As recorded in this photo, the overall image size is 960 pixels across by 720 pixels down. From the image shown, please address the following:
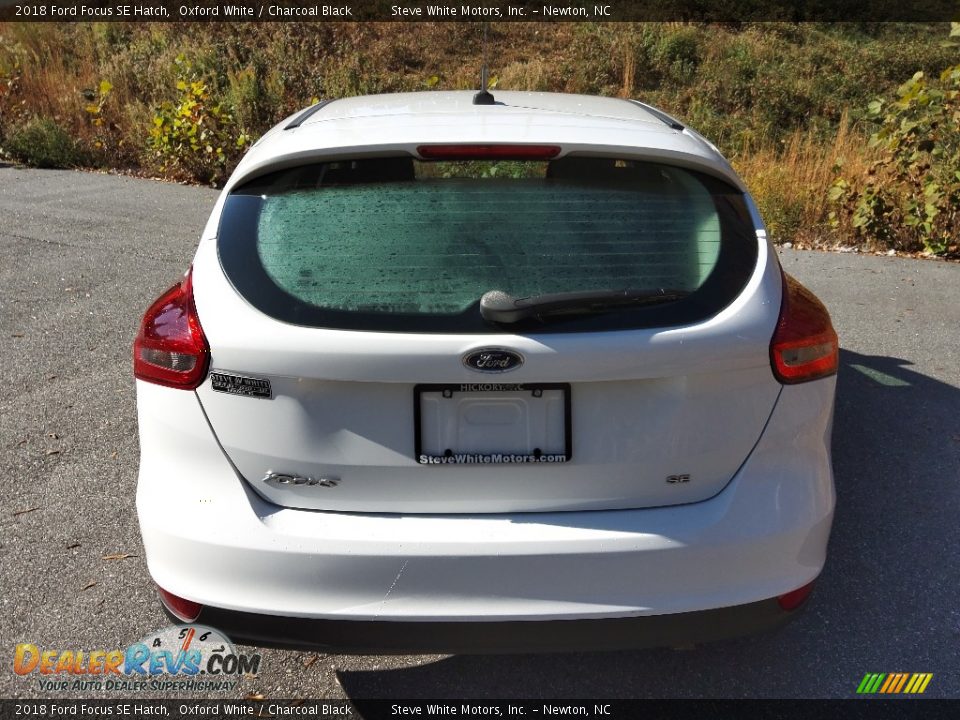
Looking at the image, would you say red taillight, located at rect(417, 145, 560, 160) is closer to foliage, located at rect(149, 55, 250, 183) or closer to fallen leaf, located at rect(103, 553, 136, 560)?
fallen leaf, located at rect(103, 553, 136, 560)

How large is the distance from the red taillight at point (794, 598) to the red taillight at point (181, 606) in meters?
1.52

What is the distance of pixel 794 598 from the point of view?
2.49m

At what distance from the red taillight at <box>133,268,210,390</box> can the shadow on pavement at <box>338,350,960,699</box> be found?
1140mm

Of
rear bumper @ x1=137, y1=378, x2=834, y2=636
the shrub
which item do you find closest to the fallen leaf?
rear bumper @ x1=137, y1=378, x2=834, y2=636

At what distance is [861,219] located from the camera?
9039mm

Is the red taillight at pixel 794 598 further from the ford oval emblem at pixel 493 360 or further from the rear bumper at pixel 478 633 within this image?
the ford oval emblem at pixel 493 360

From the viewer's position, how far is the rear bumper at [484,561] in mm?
2295

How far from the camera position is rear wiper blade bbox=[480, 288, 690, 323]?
2.27 m

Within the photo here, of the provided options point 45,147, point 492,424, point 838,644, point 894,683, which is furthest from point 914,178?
point 45,147

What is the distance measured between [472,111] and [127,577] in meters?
2.09

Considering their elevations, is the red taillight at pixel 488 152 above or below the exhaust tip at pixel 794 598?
above

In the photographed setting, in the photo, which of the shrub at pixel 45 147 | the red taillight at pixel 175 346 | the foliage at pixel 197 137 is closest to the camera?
the red taillight at pixel 175 346

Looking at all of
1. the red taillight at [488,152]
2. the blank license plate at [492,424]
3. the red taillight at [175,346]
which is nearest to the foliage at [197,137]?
the red taillight at [175,346]

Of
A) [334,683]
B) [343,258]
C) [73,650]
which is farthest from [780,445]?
[73,650]
